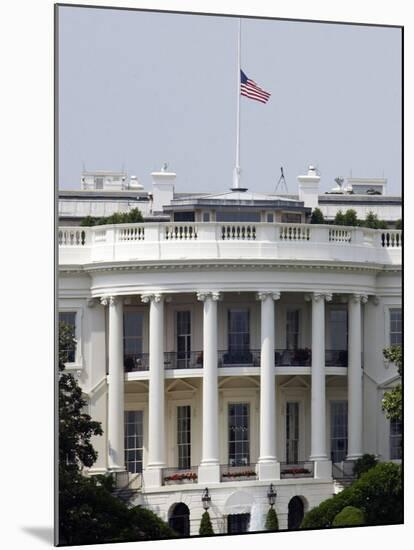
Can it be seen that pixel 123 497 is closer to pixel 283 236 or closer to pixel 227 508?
pixel 227 508

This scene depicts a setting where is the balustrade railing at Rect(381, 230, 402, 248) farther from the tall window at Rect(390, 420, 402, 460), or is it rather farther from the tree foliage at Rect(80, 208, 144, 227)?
the tree foliage at Rect(80, 208, 144, 227)

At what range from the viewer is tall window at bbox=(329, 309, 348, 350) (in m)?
19.8

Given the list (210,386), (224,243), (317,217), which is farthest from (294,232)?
(210,386)

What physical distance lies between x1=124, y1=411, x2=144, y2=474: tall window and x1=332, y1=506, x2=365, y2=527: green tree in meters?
1.99

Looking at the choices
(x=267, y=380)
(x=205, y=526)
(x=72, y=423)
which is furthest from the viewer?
(x=267, y=380)

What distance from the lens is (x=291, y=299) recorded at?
19.6 meters

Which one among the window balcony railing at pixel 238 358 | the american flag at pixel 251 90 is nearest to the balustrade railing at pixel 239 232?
the window balcony railing at pixel 238 358

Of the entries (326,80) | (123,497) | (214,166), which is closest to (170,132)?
(214,166)

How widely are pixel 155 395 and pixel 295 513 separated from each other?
1.73 m

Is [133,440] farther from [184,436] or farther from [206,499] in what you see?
[206,499]

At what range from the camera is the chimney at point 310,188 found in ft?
62.3

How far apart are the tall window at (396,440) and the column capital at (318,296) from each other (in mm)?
1374

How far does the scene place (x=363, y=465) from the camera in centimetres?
1948

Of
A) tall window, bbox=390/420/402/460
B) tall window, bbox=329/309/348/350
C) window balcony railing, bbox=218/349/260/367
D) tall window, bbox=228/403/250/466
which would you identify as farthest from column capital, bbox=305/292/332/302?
tall window, bbox=390/420/402/460
